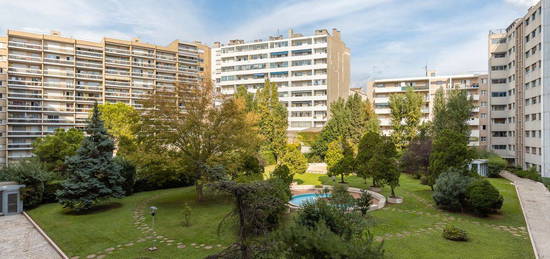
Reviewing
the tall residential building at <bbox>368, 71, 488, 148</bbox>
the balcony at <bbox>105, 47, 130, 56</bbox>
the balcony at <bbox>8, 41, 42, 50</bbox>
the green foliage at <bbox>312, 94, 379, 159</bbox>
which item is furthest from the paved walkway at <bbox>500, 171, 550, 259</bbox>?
the balcony at <bbox>8, 41, 42, 50</bbox>

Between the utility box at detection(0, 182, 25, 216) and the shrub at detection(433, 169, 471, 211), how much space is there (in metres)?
26.9

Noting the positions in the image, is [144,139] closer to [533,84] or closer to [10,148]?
[533,84]

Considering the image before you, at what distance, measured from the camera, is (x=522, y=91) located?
38094 millimetres

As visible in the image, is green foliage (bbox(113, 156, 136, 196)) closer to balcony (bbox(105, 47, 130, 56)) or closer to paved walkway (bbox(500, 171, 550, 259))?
paved walkway (bbox(500, 171, 550, 259))

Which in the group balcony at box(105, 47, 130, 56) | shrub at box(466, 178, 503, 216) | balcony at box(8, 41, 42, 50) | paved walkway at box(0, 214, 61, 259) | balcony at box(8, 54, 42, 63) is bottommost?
paved walkway at box(0, 214, 61, 259)

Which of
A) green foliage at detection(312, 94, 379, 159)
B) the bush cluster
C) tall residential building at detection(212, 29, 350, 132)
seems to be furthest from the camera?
tall residential building at detection(212, 29, 350, 132)

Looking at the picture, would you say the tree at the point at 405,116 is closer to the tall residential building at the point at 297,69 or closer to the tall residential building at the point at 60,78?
the tall residential building at the point at 297,69

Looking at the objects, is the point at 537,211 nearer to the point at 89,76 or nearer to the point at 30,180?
the point at 30,180

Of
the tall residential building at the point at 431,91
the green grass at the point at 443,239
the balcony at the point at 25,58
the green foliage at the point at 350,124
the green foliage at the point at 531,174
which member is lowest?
the green grass at the point at 443,239

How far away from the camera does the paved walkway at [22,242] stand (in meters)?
12.9

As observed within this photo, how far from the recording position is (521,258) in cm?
1120

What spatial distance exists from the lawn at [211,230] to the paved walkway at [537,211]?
397mm

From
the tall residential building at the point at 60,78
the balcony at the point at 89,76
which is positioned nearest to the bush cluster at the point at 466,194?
the tall residential building at the point at 60,78

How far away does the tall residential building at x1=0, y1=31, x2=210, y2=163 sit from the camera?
173ft
